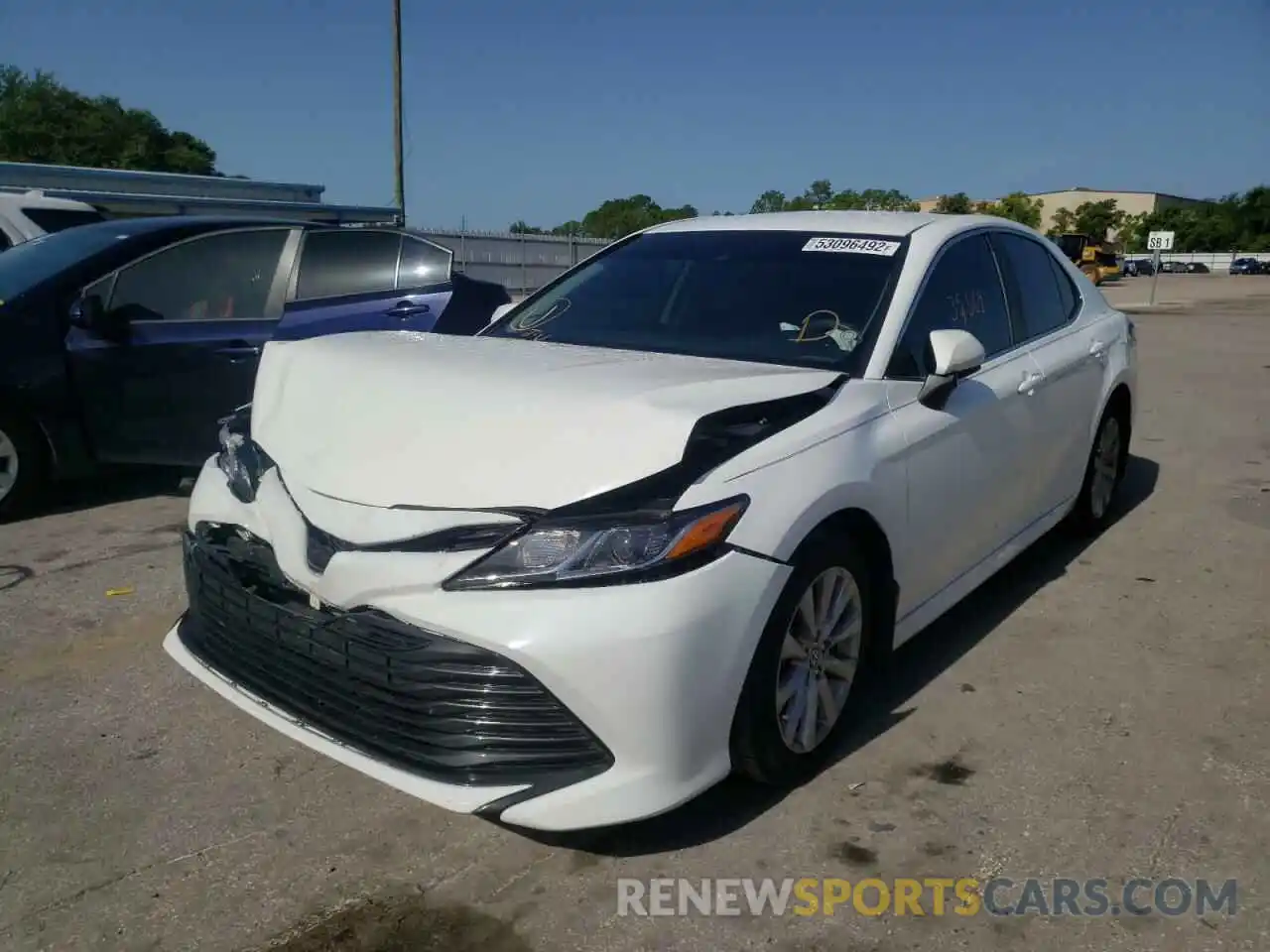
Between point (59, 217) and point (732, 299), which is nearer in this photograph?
point (732, 299)

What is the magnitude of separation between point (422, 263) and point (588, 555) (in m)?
4.88

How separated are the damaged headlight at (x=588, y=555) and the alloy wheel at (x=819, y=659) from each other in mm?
480

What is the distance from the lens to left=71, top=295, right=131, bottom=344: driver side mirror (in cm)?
554

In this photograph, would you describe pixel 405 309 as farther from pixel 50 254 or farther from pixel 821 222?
pixel 821 222

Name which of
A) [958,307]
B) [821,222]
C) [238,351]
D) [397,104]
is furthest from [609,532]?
[397,104]

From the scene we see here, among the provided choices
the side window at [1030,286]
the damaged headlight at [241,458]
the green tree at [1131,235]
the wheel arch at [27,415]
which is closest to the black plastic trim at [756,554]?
the damaged headlight at [241,458]

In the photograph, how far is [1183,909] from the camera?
248 centimetres

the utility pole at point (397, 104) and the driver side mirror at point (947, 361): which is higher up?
the utility pole at point (397, 104)

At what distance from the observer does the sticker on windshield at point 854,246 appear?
3.76 meters

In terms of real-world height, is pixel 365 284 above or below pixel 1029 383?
above

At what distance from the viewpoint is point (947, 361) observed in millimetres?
3283

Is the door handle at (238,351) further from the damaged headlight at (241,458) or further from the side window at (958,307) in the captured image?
the side window at (958,307)

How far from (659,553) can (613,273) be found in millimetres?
2106
